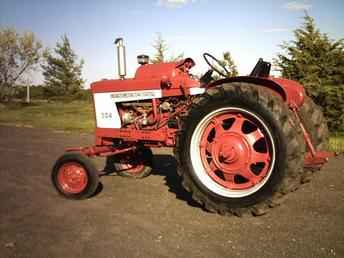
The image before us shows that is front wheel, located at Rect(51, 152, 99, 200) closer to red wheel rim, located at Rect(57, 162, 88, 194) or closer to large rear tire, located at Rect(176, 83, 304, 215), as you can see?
red wheel rim, located at Rect(57, 162, 88, 194)

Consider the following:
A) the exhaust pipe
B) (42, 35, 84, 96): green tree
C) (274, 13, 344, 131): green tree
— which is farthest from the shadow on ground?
(42, 35, 84, 96): green tree

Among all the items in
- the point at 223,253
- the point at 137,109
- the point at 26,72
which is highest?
the point at 26,72

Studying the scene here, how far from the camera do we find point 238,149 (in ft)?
11.7

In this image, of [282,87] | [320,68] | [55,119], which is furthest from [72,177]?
[55,119]

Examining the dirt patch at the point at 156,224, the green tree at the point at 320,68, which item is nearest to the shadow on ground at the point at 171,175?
the dirt patch at the point at 156,224

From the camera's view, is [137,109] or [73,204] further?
[137,109]

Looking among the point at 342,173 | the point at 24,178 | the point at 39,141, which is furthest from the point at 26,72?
the point at 342,173

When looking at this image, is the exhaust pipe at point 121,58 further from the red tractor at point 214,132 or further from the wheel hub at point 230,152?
the wheel hub at point 230,152

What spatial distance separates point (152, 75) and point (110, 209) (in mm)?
1828

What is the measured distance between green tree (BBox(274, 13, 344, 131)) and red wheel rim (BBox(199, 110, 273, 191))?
613cm

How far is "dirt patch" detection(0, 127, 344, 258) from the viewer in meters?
Result: 2.87

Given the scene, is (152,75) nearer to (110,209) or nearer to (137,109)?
(137,109)

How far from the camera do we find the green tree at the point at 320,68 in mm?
8992

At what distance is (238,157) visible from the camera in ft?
11.7
